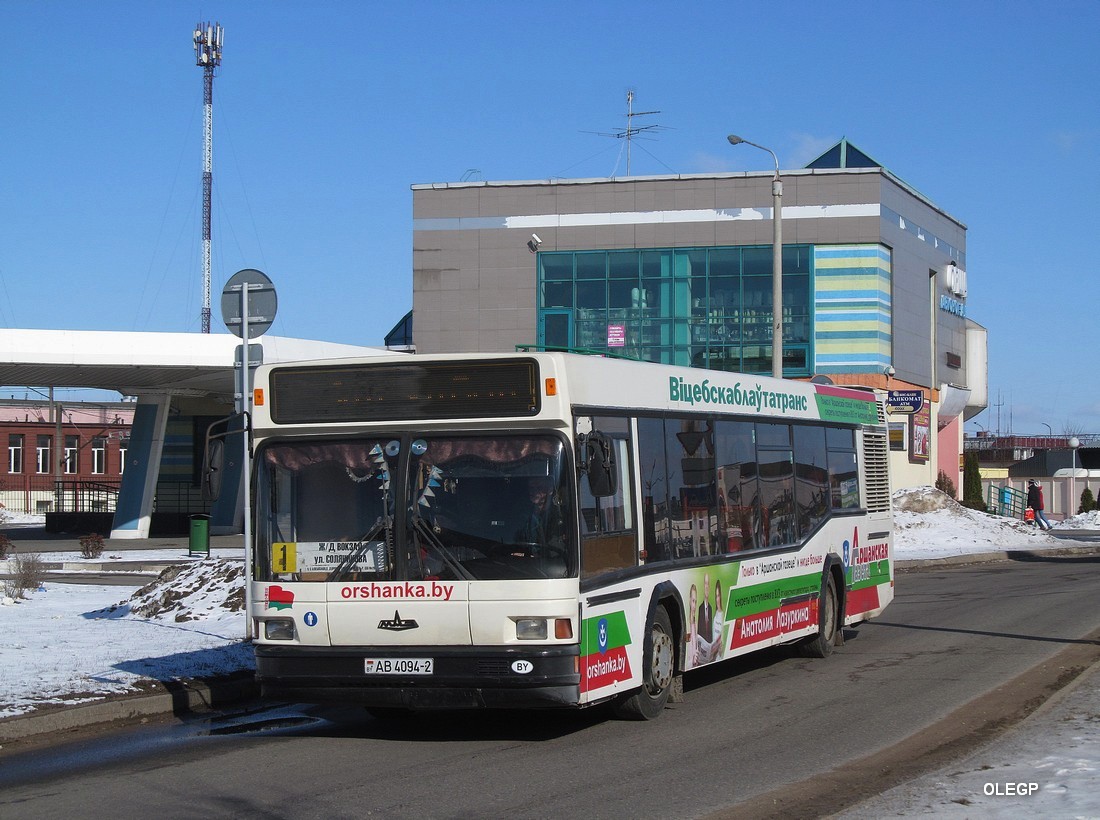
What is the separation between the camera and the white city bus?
911 cm

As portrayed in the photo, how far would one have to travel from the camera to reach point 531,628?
9.05 m

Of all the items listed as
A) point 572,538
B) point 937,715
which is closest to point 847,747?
point 937,715

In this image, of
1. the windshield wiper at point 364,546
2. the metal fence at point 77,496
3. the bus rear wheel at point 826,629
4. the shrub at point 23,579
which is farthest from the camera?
the metal fence at point 77,496

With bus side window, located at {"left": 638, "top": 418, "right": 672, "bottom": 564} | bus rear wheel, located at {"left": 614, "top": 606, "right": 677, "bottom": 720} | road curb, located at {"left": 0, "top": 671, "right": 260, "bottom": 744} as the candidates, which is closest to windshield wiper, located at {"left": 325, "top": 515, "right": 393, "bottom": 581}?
bus side window, located at {"left": 638, "top": 418, "right": 672, "bottom": 564}

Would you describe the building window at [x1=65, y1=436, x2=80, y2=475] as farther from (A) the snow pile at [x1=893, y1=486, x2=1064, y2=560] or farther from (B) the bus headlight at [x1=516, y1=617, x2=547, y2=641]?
(B) the bus headlight at [x1=516, y1=617, x2=547, y2=641]

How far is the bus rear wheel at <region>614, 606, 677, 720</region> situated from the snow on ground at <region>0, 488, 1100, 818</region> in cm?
266

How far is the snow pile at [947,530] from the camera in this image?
124ft

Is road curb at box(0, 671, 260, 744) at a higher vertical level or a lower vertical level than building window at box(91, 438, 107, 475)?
lower

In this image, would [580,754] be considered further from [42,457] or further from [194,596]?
[42,457]

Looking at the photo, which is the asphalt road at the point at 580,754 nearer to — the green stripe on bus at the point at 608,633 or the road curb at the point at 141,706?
the road curb at the point at 141,706

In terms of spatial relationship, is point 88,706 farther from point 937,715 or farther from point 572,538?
point 937,715

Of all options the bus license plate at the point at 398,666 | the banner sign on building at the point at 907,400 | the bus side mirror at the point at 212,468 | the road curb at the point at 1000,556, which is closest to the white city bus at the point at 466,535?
the bus license plate at the point at 398,666

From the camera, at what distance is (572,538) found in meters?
9.16

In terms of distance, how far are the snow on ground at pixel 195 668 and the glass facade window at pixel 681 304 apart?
92.6 feet
